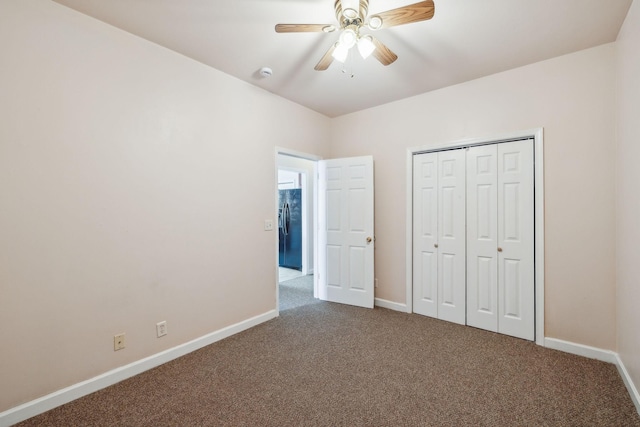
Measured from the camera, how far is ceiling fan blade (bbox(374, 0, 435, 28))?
1.54 m

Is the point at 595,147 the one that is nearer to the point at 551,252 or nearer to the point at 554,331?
the point at 551,252

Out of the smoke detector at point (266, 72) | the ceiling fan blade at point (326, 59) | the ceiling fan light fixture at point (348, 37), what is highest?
the smoke detector at point (266, 72)

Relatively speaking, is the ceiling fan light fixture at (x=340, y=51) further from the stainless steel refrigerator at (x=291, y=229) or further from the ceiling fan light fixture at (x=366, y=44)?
the stainless steel refrigerator at (x=291, y=229)

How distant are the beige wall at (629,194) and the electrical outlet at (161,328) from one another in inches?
134

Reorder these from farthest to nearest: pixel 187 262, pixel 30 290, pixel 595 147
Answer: pixel 187 262, pixel 595 147, pixel 30 290

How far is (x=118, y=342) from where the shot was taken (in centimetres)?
216

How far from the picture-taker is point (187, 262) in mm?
2580

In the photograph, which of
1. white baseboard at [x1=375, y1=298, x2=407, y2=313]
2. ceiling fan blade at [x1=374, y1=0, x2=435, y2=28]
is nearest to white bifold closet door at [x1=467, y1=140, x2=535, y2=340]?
white baseboard at [x1=375, y1=298, x2=407, y2=313]

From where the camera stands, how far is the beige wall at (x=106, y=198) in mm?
1760

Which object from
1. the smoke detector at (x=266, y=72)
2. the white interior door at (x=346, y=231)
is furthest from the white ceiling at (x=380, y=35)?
the white interior door at (x=346, y=231)

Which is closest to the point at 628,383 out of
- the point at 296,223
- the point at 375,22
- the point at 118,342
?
the point at 375,22

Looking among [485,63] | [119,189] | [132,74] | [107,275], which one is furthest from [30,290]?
[485,63]

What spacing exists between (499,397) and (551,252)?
143 centimetres

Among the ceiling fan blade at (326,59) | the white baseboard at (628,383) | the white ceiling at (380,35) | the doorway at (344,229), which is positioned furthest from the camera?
the doorway at (344,229)
